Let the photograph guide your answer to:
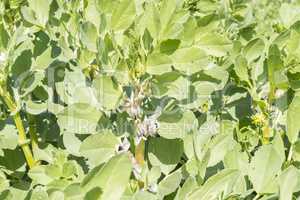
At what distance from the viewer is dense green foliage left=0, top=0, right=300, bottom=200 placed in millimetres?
722

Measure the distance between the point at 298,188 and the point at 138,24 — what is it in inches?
12.8

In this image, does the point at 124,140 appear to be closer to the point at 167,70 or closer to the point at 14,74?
the point at 167,70

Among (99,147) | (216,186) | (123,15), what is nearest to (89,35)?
(123,15)

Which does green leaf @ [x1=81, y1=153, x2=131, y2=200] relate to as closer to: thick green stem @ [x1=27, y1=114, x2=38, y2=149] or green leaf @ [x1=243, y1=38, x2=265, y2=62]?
thick green stem @ [x1=27, y1=114, x2=38, y2=149]

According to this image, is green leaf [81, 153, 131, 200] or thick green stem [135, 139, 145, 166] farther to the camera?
thick green stem [135, 139, 145, 166]

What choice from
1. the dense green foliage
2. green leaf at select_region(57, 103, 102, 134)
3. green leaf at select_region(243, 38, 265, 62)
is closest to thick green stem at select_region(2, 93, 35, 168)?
the dense green foliage

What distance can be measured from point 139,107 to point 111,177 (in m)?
0.20

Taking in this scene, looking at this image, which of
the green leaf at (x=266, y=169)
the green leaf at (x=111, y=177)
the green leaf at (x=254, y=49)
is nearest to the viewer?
the green leaf at (x=111, y=177)

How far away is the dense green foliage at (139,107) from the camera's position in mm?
722

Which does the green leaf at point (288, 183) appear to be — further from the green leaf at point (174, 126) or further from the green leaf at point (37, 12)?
the green leaf at point (37, 12)

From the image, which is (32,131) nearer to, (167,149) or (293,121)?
(167,149)

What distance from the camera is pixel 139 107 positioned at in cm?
77

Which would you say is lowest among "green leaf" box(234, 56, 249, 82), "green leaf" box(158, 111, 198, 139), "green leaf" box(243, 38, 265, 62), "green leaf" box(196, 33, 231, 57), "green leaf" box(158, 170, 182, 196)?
"green leaf" box(158, 170, 182, 196)

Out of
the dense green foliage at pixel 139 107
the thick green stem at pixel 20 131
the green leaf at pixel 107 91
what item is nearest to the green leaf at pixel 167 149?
the dense green foliage at pixel 139 107
